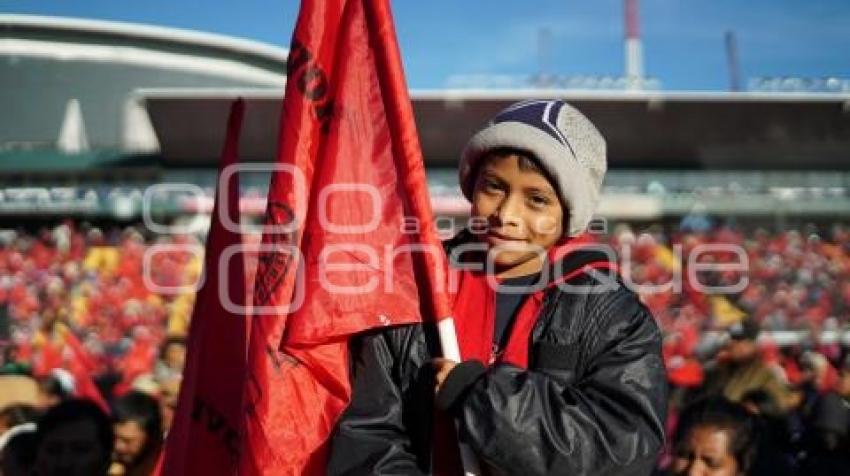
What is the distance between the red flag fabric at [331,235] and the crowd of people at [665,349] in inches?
71.0

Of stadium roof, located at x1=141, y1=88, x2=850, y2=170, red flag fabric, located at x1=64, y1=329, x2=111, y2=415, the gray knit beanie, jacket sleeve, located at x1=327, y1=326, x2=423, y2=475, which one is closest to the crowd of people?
red flag fabric, located at x1=64, y1=329, x2=111, y2=415

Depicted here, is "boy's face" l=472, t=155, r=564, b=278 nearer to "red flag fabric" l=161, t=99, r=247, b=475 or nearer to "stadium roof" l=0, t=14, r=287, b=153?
"red flag fabric" l=161, t=99, r=247, b=475

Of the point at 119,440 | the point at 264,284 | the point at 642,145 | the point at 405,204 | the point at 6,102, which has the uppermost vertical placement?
the point at 6,102

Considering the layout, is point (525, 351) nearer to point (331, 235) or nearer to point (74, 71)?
point (331, 235)

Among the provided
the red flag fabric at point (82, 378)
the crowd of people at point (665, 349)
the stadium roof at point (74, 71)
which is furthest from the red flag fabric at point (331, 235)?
the stadium roof at point (74, 71)

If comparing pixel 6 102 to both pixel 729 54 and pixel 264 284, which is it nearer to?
pixel 729 54

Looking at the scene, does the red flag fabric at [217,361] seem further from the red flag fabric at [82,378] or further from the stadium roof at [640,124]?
the stadium roof at [640,124]

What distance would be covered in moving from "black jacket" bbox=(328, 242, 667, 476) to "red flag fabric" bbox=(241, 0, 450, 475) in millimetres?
70

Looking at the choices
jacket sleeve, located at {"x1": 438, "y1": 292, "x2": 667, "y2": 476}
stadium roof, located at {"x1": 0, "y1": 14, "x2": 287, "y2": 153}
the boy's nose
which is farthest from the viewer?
stadium roof, located at {"x1": 0, "y1": 14, "x2": 287, "y2": 153}

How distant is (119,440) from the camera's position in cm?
415

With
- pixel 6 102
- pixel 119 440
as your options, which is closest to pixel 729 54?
pixel 6 102

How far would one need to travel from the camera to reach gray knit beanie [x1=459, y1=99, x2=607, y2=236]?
1.67m

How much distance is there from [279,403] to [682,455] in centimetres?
192

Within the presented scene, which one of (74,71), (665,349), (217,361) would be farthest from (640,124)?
(217,361)
